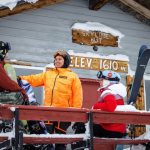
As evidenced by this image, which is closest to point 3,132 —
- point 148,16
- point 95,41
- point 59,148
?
point 59,148

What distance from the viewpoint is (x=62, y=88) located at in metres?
7.08

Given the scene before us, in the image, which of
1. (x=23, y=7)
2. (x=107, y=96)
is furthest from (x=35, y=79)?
(x=23, y=7)

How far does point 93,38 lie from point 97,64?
62 cm

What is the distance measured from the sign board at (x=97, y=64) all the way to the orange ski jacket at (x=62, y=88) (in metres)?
2.87

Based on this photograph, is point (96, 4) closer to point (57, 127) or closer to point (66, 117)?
point (57, 127)

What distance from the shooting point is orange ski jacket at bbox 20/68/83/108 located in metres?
7.02

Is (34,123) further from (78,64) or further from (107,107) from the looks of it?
(78,64)

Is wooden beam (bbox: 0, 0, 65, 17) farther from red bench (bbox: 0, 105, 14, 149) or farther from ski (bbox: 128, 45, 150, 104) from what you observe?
red bench (bbox: 0, 105, 14, 149)

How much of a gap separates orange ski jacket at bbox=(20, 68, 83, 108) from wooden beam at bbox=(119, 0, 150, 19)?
415 centimetres

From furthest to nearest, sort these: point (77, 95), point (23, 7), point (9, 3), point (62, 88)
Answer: point (23, 7) → point (9, 3) → point (62, 88) → point (77, 95)

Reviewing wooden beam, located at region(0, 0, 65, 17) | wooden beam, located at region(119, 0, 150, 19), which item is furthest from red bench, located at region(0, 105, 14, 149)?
wooden beam, located at region(119, 0, 150, 19)

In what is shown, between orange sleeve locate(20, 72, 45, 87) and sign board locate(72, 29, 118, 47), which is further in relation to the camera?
sign board locate(72, 29, 118, 47)

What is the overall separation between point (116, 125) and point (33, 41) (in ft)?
13.1

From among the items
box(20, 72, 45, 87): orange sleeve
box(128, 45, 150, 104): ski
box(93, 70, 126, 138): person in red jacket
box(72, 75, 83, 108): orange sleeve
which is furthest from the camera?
box(128, 45, 150, 104): ski
